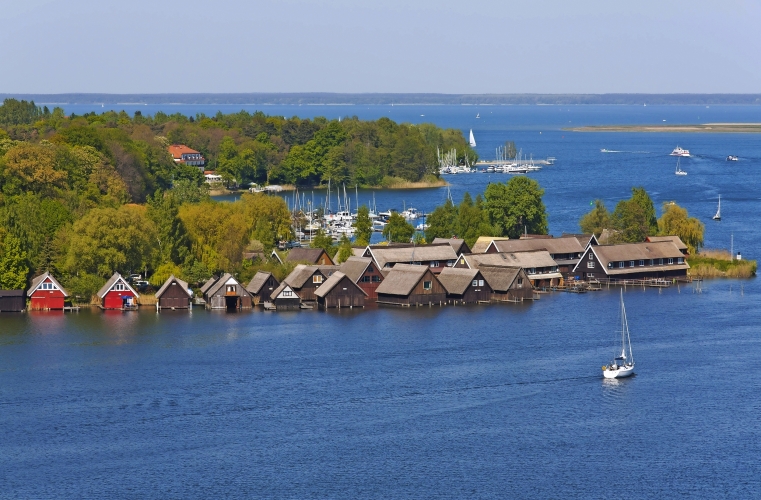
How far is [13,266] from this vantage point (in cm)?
4141

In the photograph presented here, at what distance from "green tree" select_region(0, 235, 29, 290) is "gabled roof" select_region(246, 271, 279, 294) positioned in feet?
26.6

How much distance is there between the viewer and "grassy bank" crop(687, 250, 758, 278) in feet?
158

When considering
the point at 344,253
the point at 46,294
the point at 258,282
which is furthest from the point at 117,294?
the point at 344,253

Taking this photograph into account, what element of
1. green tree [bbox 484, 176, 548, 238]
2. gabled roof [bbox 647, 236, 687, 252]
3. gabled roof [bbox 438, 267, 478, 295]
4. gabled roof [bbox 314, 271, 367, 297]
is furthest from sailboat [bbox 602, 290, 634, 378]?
green tree [bbox 484, 176, 548, 238]

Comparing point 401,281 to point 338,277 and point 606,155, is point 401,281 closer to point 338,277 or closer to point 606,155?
point 338,277

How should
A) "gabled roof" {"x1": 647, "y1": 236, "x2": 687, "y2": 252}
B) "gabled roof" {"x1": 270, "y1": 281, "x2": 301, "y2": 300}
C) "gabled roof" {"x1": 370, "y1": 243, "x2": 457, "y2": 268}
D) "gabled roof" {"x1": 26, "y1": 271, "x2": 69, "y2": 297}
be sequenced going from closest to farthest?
"gabled roof" {"x1": 26, "y1": 271, "x2": 69, "y2": 297}
"gabled roof" {"x1": 270, "y1": 281, "x2": 301, "y2": 300}
"gabled roof" {"x1": 370, "y1": 243, "x2": 457, "y2": 268}
"gabled roof" {"x1": 647, "y1": 236, "x2": 687, "y2": 252}

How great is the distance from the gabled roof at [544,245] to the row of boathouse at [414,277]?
0.04m

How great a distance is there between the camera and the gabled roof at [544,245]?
46906 mm

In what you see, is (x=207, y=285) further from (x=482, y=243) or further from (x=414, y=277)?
(x=482, y=243)

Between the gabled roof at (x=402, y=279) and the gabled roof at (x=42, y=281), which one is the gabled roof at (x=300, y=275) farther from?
the gabled roof at (x=42, y=281)

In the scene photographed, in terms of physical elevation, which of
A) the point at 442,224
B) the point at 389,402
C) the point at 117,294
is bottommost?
the point at 389,402

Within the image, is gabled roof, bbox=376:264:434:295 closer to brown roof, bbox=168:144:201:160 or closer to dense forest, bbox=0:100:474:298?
dense forest, bbox=0:100:474:298

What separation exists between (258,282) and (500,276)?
356 inches

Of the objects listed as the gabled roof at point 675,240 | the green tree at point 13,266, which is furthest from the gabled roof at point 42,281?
the gabled roof at point 675,240
